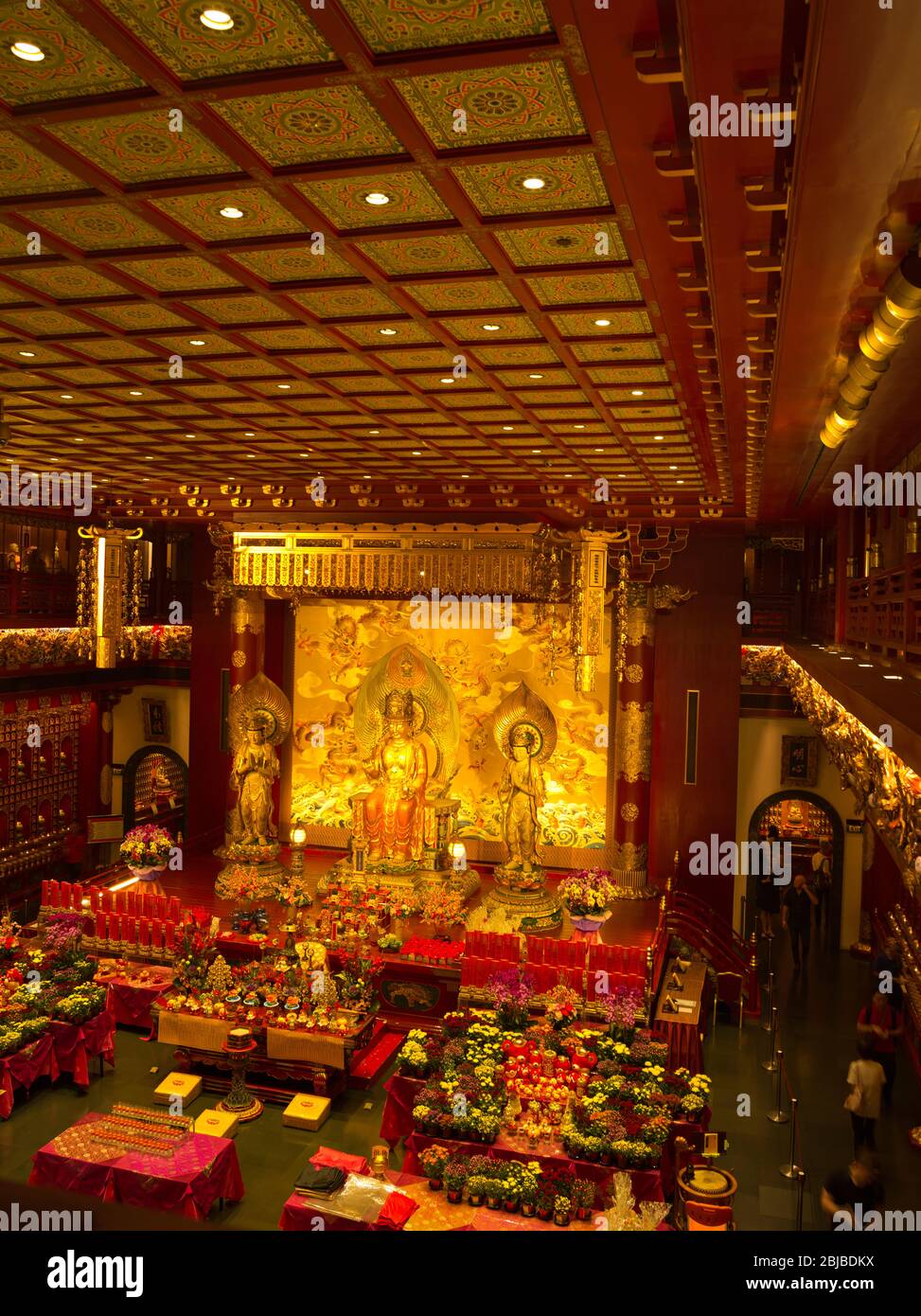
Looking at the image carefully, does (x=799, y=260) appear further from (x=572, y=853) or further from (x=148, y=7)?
(x=572, y=853)

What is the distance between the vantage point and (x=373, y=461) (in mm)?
10258

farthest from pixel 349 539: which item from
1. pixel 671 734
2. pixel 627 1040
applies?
pixel 627 1040

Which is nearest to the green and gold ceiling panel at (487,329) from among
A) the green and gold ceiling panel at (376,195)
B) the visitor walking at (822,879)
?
the green and gold ceiling panel at (376,195)

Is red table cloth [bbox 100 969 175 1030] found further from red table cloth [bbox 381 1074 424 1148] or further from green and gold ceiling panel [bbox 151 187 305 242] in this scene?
green and gold ceiling panel [bbox 151 187 305 242]

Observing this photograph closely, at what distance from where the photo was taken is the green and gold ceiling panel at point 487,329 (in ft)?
18.4

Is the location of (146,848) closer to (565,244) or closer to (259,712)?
(259,712)

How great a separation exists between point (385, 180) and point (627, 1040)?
7.35 meters

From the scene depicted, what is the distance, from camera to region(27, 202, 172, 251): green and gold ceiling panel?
440cm

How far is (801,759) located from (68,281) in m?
11.7

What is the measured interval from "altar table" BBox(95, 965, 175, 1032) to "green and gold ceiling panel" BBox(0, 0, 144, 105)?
9.15 m

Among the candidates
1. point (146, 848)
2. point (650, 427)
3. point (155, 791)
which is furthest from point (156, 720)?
point (650, 427)

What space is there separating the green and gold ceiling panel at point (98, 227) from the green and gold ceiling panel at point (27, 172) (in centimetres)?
16

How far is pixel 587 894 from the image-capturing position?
1122 cm
